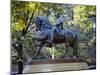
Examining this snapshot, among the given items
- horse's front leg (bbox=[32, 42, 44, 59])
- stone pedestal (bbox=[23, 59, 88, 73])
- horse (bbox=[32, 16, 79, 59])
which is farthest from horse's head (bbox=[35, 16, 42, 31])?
stone pedestal (bbox=[23, 59, 88, 73])

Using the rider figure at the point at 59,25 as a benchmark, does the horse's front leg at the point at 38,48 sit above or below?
below

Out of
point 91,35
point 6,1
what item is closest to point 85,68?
point 91,35

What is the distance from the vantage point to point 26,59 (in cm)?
245

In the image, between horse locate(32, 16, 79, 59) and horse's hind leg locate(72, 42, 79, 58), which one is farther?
horse's hind leg locate(72, 42, 79, 58)

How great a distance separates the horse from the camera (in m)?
2.51

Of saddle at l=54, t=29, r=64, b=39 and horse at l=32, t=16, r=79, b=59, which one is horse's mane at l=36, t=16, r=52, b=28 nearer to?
horse at l=32, t=16, r=79, b=59

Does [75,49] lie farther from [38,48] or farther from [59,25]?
[38,48]

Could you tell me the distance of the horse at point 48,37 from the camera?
2506 millimetres

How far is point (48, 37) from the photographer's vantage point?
2543mm

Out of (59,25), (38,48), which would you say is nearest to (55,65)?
(38,48)

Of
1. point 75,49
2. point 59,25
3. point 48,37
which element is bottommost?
point 75,49

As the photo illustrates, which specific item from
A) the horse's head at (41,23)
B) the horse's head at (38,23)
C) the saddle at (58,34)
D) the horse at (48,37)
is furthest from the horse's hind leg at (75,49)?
the horse's head at (38,23)

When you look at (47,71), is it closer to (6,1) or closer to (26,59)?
(26,59)

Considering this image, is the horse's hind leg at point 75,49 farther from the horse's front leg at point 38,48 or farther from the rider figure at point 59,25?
the horse's front leg at point 38,48
